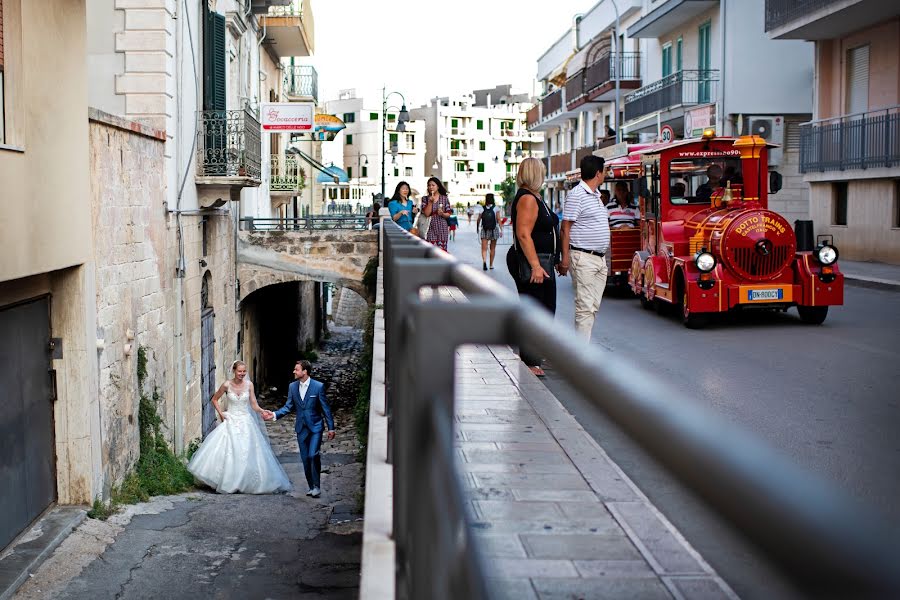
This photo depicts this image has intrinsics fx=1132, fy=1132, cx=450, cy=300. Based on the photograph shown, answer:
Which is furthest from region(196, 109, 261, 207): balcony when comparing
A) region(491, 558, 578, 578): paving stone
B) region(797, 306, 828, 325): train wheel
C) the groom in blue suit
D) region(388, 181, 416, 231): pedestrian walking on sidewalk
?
region(491, 558, 578, 578): paving stone

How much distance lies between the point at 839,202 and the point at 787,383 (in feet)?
67.2

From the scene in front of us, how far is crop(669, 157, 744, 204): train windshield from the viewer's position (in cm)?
1586

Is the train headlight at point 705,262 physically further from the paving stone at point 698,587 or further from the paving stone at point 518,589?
the paving stone at point 518,589

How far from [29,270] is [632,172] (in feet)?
A: 33.2

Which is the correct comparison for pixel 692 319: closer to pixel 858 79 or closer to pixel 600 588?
pixel 600 588

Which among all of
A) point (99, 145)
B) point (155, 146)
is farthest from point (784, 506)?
point (155, 146)

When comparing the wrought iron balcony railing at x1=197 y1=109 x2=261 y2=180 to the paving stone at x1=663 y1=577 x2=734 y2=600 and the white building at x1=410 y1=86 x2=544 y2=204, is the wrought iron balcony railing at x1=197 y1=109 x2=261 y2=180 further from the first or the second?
the white building at x1=410 y1=86 x2=544 y2=204

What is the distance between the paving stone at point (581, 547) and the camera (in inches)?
163

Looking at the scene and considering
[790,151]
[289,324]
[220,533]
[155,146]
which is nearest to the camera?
[220,533]

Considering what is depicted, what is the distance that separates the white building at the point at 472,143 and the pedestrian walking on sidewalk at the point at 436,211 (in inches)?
4026

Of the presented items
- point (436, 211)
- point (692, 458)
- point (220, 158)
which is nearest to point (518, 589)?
point (692, 458)

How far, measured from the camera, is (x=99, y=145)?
13.8 m

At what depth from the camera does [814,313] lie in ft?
47.4

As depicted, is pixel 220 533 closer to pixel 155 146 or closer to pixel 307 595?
pixel 307 595
